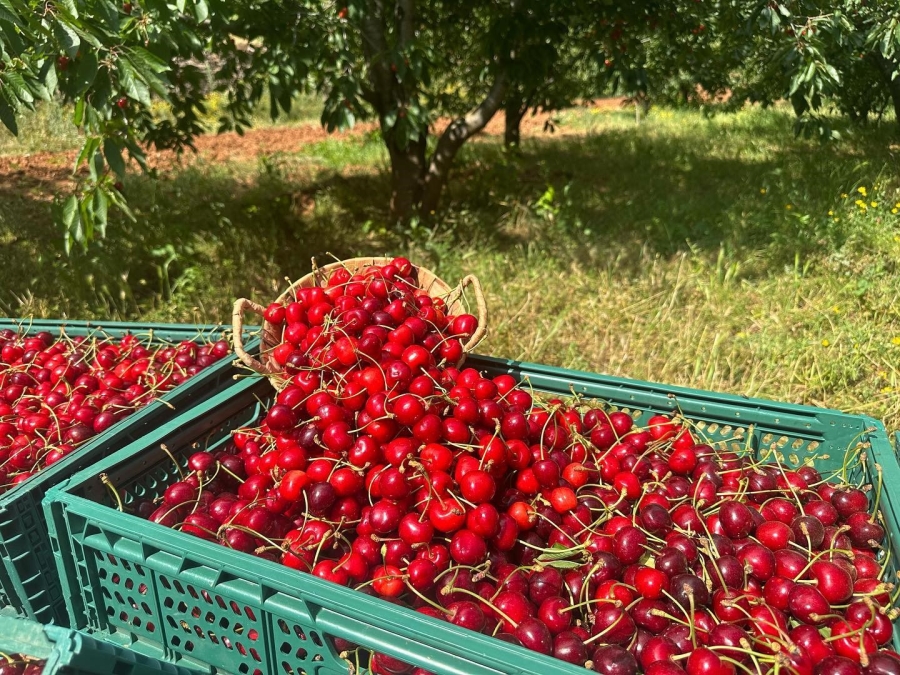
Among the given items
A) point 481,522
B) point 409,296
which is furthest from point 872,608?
point 409,296

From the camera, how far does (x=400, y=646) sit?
1.07 meters

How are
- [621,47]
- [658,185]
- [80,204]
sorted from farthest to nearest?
[658,185], [621,47], [80,204]

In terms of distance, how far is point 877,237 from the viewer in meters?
4.52

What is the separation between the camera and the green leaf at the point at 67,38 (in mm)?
1902

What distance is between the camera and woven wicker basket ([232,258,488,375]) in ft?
6.59

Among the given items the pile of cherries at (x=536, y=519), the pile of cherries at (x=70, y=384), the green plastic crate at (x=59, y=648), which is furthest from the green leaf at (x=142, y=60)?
the green plastic crate at (x=59, y=648)

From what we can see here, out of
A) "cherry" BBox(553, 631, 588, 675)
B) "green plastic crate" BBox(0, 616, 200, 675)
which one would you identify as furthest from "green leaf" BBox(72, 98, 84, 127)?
"cherry" BBox(553, 631, 588, 675)

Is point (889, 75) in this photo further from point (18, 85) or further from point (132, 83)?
point (18, 85)

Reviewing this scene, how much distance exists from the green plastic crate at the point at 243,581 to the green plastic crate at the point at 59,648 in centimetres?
23

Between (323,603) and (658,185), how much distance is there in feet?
21.4

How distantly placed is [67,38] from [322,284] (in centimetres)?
108

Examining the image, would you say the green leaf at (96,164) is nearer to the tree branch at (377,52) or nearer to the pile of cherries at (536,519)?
the pile of cherries at (536,519)

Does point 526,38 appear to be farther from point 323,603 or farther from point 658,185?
point 323,603

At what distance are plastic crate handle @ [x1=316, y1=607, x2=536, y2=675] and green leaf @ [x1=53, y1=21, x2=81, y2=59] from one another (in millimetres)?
1739
